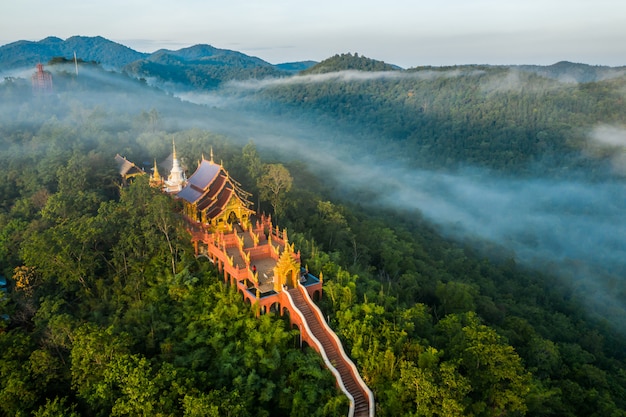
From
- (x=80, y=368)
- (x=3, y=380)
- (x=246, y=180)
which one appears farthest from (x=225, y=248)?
(x=246, y=180)

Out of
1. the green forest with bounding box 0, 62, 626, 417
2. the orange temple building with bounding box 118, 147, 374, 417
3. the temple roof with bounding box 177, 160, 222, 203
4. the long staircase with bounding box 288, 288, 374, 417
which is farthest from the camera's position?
the temple roof with bounding box 177, 160, 222, 203

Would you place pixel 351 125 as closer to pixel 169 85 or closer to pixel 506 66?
pixel 169 85

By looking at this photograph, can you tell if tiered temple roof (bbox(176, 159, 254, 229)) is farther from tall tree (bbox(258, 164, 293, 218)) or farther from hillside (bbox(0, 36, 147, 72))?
hillside (bbox(0, 36, 147, 72))

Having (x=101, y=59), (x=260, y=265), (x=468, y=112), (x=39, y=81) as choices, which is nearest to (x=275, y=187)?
(x=260, y=265)

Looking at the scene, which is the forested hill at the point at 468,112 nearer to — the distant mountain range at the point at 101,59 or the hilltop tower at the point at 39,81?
the distant mountain range at the point at 101,59

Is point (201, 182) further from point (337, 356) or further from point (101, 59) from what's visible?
point (101, 59)

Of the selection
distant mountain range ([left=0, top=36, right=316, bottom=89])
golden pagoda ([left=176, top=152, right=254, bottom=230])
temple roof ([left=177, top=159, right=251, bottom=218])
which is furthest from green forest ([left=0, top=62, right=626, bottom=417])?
distant mountain range ([left=0, top=36, right=316, bottom=89])

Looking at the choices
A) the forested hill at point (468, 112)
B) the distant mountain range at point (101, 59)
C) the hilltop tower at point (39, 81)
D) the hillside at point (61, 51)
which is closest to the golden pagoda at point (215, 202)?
the hilltop tower at point (39, 81)

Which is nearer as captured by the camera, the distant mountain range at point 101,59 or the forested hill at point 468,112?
the forested hill at point 468,112
